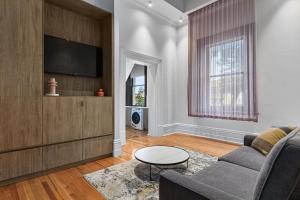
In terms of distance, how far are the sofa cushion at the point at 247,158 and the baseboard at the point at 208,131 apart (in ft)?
6.73

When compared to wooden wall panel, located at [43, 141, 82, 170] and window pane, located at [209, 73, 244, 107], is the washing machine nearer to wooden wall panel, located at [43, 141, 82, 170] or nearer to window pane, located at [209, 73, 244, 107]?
window pane, located at [209, 73, 244, 107]

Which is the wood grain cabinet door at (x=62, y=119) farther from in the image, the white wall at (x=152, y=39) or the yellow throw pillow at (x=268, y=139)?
the yellow throw pillow at (x=268, y=139)

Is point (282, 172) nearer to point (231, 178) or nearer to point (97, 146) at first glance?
point (231, 178)

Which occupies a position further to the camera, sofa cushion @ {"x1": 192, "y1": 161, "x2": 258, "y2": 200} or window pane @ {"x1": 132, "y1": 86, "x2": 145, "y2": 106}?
window pane @ {"x1": 132, "y1": 86, "x2": 145, "y2": 106}

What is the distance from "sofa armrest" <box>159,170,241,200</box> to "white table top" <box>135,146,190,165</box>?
0.91 m

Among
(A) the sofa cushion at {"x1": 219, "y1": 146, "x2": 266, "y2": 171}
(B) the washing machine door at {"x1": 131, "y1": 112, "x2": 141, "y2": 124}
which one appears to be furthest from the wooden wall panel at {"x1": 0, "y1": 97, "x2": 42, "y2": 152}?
(B) the washing machine door at {"x1": 131, "y1": 112, "x2": 141, "y2": 124}

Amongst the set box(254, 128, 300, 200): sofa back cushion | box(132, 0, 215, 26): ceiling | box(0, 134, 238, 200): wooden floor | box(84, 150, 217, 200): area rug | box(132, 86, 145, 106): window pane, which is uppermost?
box(132, 0, 215, 26): ceiling

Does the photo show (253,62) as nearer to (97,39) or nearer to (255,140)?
(255,140)

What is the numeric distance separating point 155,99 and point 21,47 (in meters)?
3.22

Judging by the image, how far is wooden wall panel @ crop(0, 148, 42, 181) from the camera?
204 centimetres

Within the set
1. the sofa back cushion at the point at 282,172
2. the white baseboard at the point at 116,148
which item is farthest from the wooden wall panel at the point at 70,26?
the sofa back cushion at the point at 282,172

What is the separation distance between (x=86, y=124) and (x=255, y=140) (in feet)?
8.18

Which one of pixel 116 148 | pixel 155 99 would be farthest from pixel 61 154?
pixel 155 99

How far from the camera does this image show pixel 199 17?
4383mm
